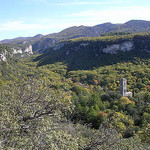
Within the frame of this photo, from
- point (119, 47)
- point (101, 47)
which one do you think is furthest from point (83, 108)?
point (101, 47)

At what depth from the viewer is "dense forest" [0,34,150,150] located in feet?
25.2

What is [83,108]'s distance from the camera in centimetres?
3219

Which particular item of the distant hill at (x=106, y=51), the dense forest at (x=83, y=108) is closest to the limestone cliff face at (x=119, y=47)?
the distant hill at (x=106, y=51)

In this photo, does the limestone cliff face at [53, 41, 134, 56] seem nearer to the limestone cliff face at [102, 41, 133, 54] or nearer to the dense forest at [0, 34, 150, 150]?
the limestone cliff face at [102, 41, 133, 54]

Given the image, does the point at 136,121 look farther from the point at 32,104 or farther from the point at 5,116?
the point at 5,116

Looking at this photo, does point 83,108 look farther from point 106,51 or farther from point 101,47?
point 101,47

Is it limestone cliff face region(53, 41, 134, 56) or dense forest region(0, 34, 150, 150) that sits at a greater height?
limestone cliff face region(53, 41, 134, 56)

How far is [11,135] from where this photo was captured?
7.45 meters

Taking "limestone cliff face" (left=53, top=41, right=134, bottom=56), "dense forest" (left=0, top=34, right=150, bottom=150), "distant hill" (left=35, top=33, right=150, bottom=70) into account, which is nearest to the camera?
"dense forest" (left=0, top=34, right=150, bottom=150)

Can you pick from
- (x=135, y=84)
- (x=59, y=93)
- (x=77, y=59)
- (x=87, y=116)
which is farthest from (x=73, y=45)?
(x=59, y=93)

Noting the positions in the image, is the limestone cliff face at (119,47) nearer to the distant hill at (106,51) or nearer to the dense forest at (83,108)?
the distant hill at (106,51)

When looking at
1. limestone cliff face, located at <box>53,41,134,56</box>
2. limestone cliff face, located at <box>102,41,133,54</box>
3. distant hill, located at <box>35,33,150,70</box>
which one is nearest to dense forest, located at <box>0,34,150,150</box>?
distant hill, located at <box>35,33,150,70</box>

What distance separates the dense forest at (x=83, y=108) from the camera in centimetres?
768

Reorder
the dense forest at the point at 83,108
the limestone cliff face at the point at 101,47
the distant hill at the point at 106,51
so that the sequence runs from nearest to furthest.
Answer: the dense forest at the point at 83,108
the distant hill at the point at 106,51
the limestone cliff face at the point at 101,47
